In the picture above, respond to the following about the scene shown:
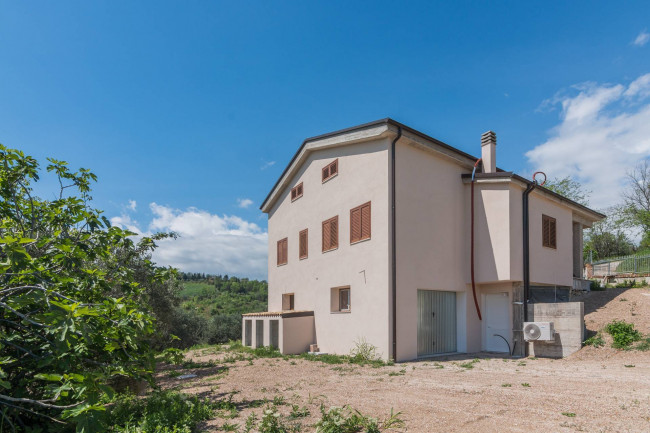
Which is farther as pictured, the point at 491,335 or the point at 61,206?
the point at 491,335

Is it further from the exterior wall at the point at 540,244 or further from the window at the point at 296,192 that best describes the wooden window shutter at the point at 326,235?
the exterior wall at the point at 540,244

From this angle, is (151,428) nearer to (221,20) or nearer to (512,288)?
(221,20)

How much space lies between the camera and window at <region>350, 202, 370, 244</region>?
546 inches

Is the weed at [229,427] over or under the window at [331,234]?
under

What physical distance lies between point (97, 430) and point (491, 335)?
43.7 ft

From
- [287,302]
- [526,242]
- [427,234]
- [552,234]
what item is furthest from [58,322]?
[552,234]

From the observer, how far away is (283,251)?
2027cm

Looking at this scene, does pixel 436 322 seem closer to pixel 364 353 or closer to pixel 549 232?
pixel 364 353

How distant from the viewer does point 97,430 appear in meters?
4.12

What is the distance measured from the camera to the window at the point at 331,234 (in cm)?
1561

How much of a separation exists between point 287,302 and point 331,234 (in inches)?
207

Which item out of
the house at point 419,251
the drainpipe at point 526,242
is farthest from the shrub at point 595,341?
the drainpipe at point 526,242

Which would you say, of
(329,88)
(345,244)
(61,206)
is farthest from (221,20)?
(345,244)

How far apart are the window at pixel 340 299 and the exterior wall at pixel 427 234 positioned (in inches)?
107
